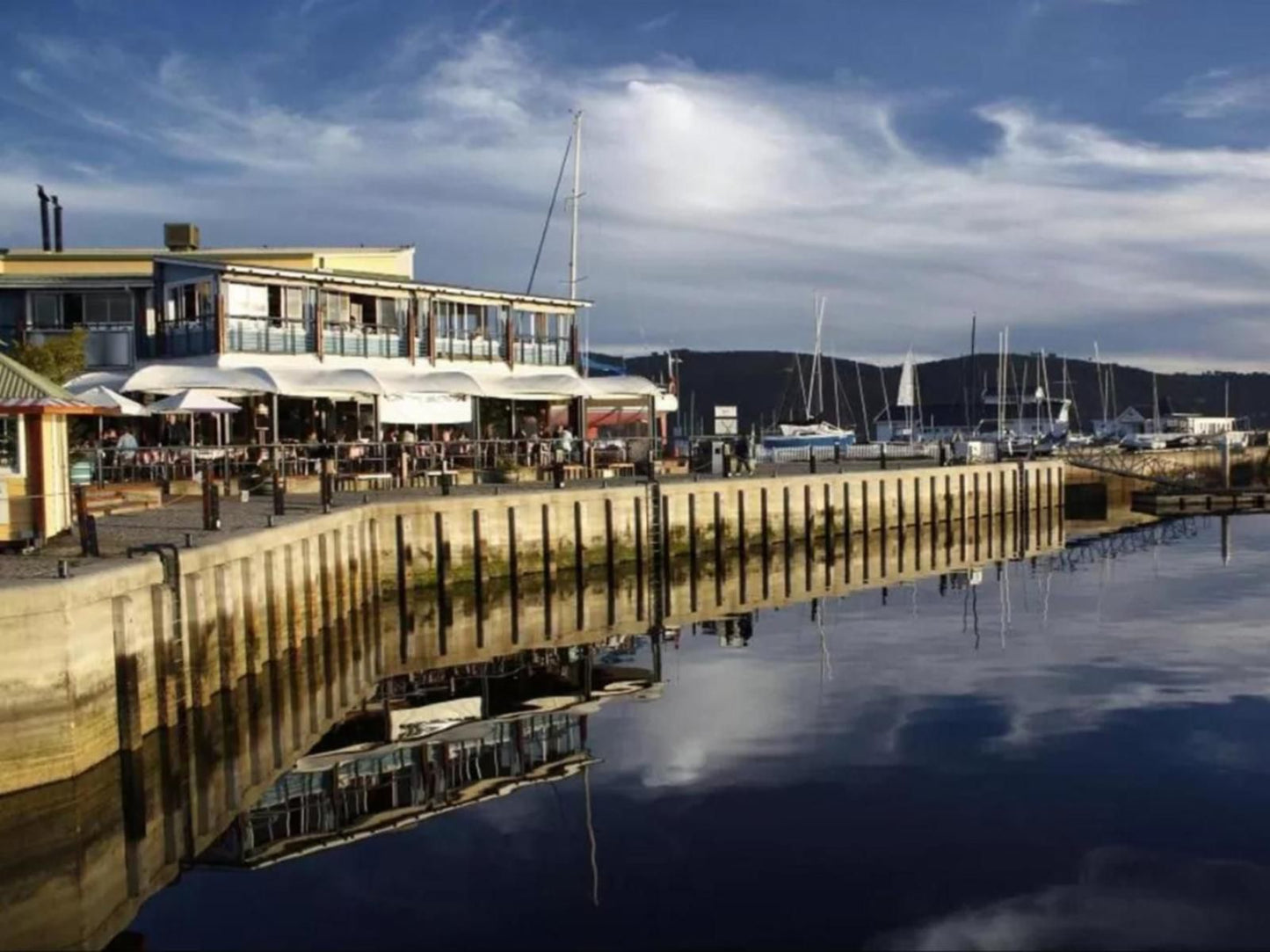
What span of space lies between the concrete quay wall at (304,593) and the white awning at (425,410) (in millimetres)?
8797

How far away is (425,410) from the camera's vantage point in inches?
1843

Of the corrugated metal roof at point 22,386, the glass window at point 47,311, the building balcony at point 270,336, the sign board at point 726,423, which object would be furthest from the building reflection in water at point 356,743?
the sign board at point 726,423

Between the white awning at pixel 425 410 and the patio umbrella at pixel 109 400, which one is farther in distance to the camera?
the white awning at pixel 425 410

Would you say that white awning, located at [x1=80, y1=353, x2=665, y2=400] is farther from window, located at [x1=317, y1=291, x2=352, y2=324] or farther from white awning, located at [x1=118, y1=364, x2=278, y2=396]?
window, located at [x1=317, y1=291, x2=352, y2=324]

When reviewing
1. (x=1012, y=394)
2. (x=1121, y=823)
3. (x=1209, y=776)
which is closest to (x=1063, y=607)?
(x=1209, y=776)

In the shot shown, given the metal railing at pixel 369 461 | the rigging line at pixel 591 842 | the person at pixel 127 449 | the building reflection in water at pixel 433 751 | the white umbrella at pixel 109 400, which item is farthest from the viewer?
the metal railing at pixel 369 461

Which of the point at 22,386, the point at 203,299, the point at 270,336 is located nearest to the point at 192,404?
the point at 270,336

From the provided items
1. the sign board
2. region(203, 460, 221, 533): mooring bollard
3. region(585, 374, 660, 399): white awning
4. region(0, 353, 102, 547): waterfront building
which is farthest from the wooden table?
the sign board

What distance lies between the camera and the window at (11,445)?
2522 centimetres

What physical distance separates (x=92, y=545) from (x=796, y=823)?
11.2 m

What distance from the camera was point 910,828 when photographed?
17219 millimetres

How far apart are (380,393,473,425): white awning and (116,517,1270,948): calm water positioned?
60.3ft

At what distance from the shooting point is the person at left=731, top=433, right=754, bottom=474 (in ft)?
169

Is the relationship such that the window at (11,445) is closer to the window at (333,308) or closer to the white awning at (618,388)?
the window at (333,308)
